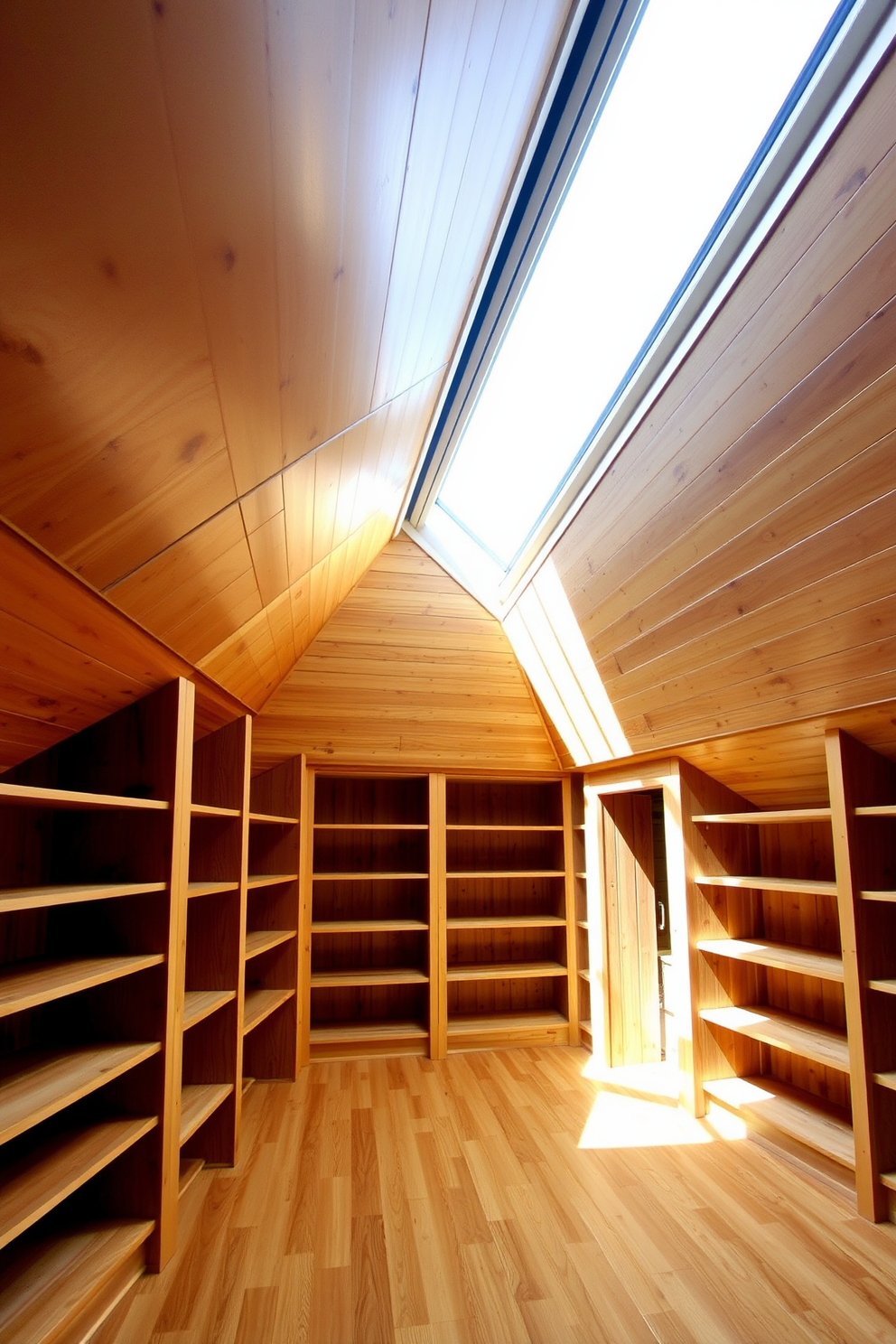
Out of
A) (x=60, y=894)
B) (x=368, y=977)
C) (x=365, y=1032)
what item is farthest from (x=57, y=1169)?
(x=365, y=1032)

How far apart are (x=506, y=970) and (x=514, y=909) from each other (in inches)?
19.2

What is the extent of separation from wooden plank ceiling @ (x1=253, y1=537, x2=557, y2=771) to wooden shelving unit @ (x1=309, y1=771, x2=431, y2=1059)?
14.3 inches

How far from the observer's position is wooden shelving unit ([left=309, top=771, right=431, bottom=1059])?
4.79 meters

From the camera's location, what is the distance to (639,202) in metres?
2.01

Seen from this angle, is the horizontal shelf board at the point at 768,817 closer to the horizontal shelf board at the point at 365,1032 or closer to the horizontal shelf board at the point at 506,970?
the horizontal shelf board at the point at 506,970

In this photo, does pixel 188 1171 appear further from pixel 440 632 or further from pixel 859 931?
pixel 440 632

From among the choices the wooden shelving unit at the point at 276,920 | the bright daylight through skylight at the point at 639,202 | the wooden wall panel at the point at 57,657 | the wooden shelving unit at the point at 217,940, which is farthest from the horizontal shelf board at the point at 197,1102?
the bright daylight through skylight at the point at 639,202

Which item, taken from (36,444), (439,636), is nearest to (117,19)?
(36,444)

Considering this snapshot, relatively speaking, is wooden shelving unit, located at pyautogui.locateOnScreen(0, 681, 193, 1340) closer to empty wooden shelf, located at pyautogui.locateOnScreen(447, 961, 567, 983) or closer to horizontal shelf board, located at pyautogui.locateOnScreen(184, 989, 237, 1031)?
horizontal shelf board, located at pyautogui.locateOnScreen(184, 989, 237, 1031)

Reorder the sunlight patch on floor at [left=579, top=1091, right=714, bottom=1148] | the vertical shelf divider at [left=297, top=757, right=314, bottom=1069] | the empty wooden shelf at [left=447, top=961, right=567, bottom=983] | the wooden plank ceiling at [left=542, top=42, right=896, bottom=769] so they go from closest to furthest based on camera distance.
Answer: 1. the wooden plank ceiling at [left=542, top=42, right=896, bottom=769]
2. the sunlight patch on floor at [left=579, top=1091, right=714, bottom=1148]
3. the vertical shelf divider at [left=297, top=757, right=314, bottom=1069]
4. the empty wooden shelf at [left=447, top=961, right=567, bottom=983]

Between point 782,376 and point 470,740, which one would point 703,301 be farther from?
point 470,740

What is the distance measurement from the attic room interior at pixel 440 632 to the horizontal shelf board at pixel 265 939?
5 cm

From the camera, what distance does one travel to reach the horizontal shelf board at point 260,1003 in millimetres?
3479

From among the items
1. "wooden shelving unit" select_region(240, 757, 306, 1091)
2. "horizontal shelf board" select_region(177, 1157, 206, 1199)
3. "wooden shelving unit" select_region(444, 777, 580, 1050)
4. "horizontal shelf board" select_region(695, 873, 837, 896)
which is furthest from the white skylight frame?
"horizontal shelf board" select_region(177, 1157, 206, 1199)
